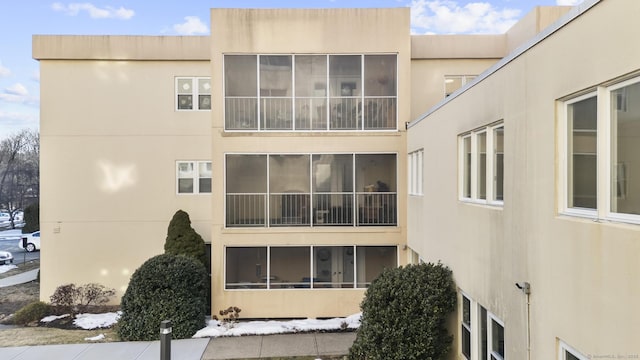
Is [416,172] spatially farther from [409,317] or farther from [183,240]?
[183,240]

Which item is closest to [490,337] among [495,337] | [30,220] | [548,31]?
[495,337]

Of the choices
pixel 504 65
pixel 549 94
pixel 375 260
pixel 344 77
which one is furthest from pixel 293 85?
pixel 549 94

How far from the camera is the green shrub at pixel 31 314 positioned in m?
11.9

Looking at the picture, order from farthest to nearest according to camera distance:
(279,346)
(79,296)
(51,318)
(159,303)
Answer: (79,296) → (51,318) → (159,303) → (279,346)

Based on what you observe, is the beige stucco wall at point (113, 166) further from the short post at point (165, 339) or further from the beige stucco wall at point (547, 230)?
the beige stucco wall at point (547, 230)

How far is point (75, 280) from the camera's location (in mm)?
13352

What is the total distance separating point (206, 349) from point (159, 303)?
1695 mm

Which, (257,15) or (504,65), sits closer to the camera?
(504,65)

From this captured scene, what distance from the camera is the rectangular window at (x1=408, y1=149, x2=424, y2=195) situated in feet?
32.3

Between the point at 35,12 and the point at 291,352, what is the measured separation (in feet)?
54.7

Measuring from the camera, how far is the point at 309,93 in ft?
36.6

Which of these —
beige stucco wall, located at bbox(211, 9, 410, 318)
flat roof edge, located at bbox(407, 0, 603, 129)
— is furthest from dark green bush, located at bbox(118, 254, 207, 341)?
flat roof edge, located at bbox(407, 0, 603, 129)

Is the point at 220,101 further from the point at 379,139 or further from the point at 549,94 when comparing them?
the point at 549,94

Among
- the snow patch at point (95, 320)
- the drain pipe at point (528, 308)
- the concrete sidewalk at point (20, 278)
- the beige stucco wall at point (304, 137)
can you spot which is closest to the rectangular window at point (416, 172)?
the beige stucco wall at point (304, 137)
